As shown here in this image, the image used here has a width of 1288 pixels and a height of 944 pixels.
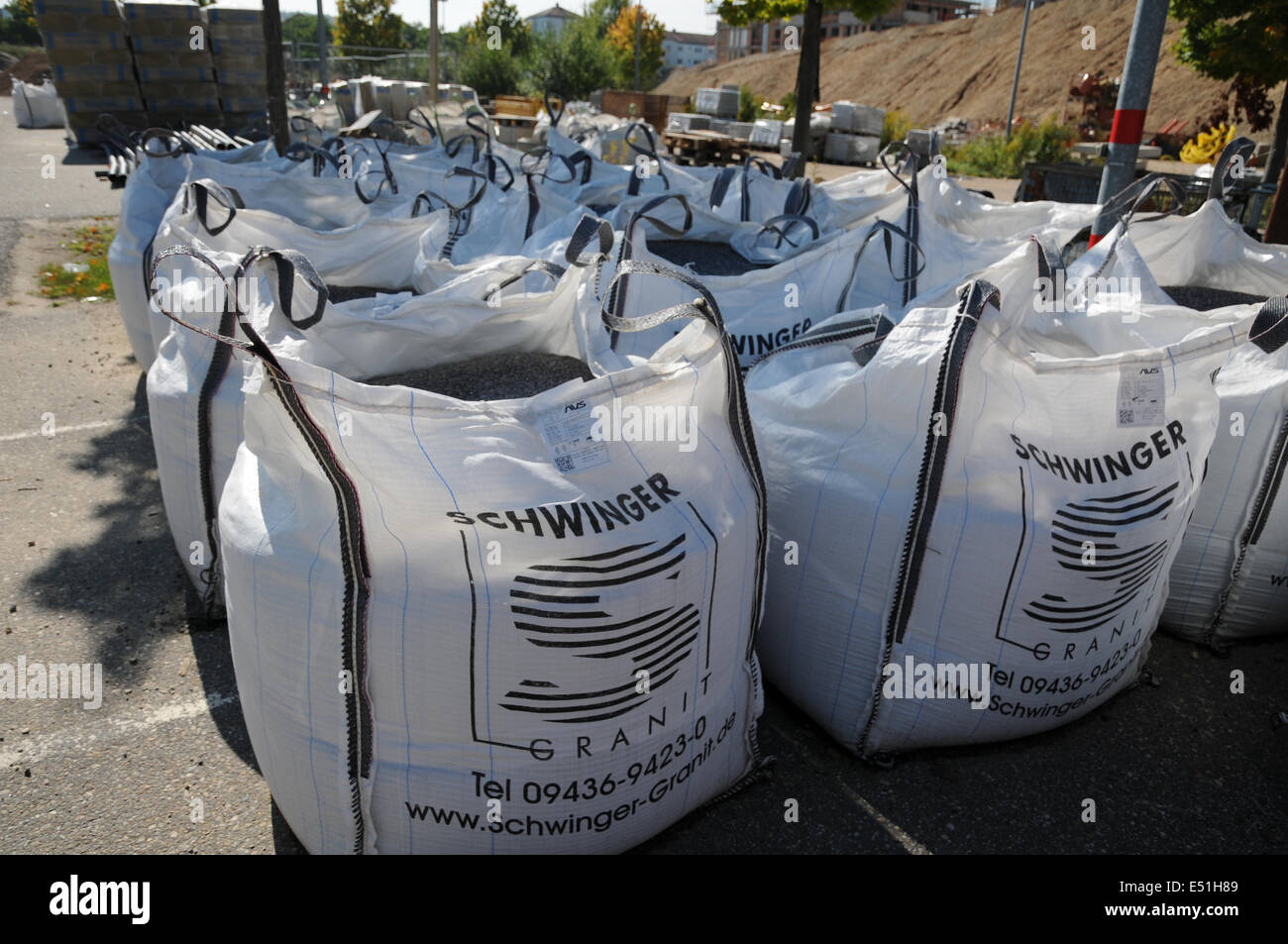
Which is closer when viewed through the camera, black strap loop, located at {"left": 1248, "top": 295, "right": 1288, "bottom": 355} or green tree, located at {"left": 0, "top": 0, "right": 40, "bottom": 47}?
black strap loop, located at {"left": 1248, "top": 295, "right": 1288, "bottom": 355}

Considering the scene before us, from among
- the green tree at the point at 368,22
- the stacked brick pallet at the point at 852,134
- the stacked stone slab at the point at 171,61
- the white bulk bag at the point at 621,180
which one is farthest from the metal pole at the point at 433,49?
the green tree at the point at 368,22

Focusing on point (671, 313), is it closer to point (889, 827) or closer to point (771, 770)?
point (771, 770)

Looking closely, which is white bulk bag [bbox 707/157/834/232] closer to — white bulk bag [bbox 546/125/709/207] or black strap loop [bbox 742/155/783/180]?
black strap loop [bbox 742/155/783/180]

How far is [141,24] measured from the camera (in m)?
13.9

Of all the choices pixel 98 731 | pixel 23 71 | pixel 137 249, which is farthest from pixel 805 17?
pixel 23 71

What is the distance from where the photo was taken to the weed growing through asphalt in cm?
571

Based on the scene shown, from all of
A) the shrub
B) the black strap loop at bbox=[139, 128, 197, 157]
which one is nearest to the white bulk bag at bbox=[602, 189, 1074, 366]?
the black strap loop at bbox=[139, 128, 197, 157]

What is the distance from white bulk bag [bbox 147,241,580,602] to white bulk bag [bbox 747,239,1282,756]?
763 mm

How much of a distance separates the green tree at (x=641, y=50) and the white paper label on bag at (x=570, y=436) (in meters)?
34.8

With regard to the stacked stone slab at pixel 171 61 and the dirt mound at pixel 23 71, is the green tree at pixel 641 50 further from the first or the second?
the stacked stone slab at pixel 171 61

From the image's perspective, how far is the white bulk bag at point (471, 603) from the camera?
1.38m

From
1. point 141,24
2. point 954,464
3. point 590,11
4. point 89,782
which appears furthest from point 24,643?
point 590,11

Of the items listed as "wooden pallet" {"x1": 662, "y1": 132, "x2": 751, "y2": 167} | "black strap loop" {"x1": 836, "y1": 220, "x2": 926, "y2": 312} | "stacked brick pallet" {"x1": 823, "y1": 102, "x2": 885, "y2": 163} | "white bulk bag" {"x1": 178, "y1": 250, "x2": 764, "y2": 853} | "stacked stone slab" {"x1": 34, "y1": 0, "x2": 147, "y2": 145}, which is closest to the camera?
"white bulk bag" {"x1": 178, "y1": 250, "x2": 764, "y2": 853}

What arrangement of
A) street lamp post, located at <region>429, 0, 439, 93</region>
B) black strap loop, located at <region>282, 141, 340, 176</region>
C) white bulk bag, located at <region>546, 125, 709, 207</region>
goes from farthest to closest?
street lamp post, located at <region>429, 0, 439, 93</region> < black strap loop, located at <region>282, 141, 340, 176</region> < white bulk bag, located at <region>546, 125, 709, 207</region>
